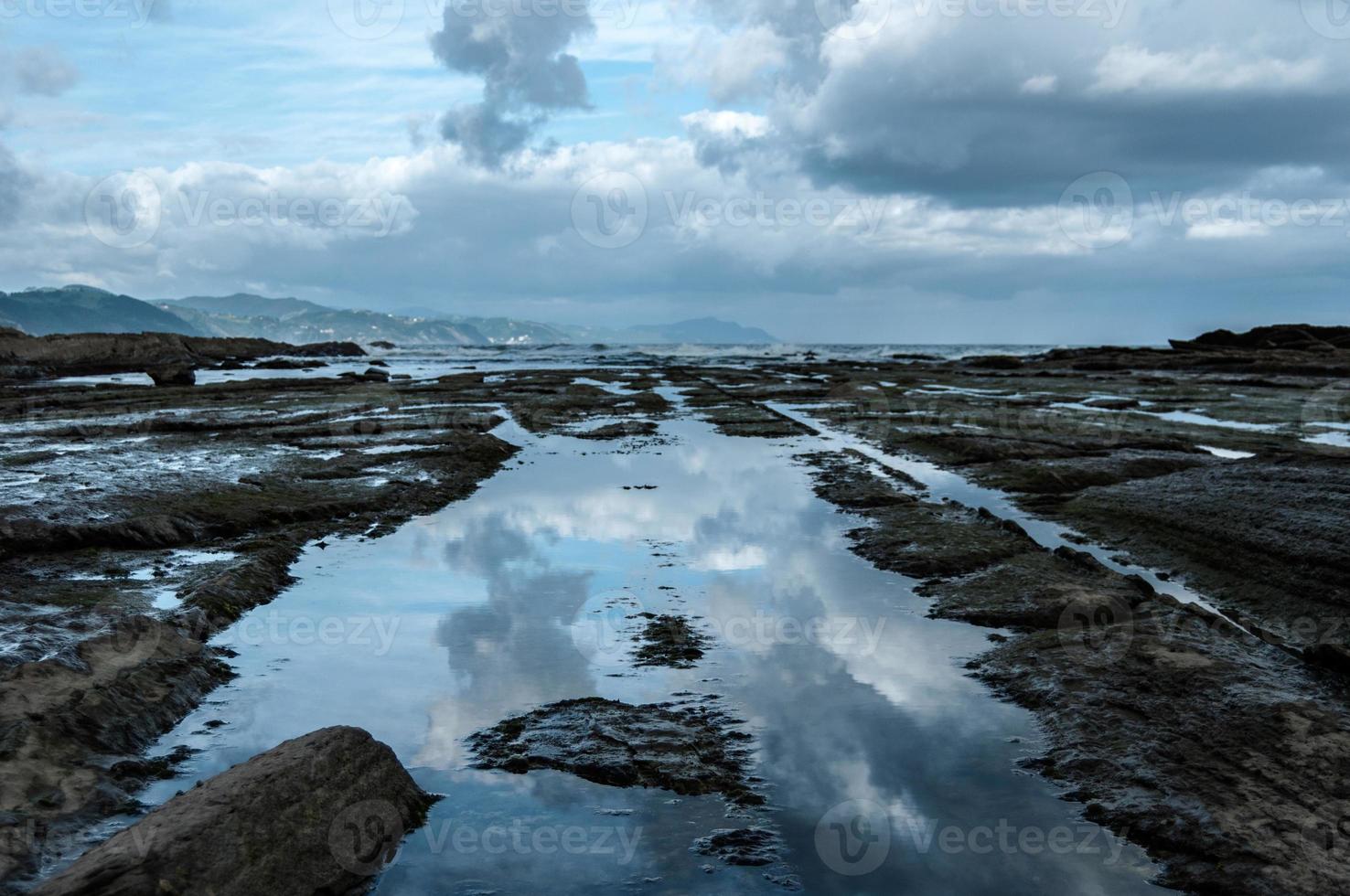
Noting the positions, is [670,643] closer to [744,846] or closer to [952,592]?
[744,846]

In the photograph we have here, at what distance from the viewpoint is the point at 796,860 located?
279 inches

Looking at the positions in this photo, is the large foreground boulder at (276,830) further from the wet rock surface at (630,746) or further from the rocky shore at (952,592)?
the rocky shore at (952,592)

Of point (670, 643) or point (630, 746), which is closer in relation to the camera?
point (630, 746)

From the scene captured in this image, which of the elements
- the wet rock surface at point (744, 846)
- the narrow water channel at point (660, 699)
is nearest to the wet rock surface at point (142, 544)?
the narrow water channel at point (660, 699)

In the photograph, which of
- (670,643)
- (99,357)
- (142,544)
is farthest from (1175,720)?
(99,357)

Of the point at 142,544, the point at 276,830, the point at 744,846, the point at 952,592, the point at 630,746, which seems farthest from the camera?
the point at 142,544

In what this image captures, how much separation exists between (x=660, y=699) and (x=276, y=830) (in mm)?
4658

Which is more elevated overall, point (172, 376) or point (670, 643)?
point (172, 376)

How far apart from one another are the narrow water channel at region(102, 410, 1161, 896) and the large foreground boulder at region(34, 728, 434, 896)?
1.51 feet

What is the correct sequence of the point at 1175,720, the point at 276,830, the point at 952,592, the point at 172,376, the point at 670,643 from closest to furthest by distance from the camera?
the point at 276,830, the point at 1175,720, the point at 670,643, the point at 952,592, the point at 172,376

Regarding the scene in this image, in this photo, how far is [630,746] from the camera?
884cm

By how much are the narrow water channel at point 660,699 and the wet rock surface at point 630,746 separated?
0.24 m

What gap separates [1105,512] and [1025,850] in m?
14.2

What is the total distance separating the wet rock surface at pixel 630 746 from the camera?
326 inches
